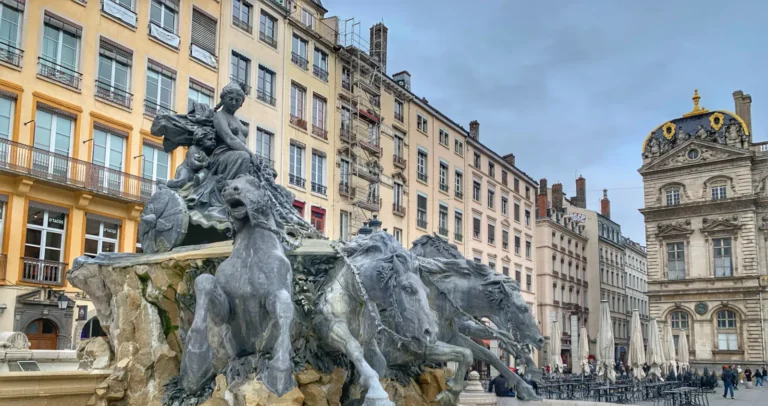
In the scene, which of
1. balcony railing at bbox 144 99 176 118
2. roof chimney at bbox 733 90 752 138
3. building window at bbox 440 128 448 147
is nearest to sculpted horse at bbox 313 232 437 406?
balcony railing at bbox 144 99 176 118

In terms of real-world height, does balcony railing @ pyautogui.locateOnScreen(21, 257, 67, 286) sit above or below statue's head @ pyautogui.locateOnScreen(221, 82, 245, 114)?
below

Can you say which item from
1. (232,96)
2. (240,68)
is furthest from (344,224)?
(232,96)

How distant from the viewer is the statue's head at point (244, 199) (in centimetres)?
720

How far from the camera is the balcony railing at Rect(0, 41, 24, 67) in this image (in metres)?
23.6

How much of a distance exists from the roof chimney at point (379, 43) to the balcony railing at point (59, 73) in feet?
73.7

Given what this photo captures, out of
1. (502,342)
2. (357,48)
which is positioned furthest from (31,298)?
(357,48)

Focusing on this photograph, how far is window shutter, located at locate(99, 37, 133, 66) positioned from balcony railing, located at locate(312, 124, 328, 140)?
36.9 feet

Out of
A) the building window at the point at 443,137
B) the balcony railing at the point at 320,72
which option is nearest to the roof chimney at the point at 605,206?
the building window at the point at 443,137

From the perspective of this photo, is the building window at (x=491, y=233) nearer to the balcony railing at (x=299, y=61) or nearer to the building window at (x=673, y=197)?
the building window at (x=673, y=197)

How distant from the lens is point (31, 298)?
75.9 feet

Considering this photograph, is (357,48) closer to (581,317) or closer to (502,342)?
(502,342)

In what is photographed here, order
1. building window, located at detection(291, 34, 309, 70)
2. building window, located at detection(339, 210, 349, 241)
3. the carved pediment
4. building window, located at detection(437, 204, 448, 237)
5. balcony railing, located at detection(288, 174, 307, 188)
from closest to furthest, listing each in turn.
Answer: balcony railing, located at detection(288, 174, 307, 188)
building window, located at detection(291, 34, 309, 70)
building window, located at detection(339, 210, 349, 241)
building window, located at detection(437, 204, 448, 237)
the carved pediment

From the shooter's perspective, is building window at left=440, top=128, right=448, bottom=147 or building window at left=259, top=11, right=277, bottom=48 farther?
building window at left=440, top=128, right=448, bottom=147

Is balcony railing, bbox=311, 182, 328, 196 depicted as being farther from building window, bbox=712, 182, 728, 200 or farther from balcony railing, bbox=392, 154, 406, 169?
building window, bbox=712, 182, 728, 200
